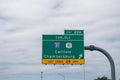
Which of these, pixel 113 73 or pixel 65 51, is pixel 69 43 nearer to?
pixel 65 51

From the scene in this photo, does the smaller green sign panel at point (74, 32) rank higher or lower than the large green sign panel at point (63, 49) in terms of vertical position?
higher

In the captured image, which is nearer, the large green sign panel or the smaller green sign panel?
the large green sign panel

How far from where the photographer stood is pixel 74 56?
25016 millimetres

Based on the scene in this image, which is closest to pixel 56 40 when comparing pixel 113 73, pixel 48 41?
pixel 48 41

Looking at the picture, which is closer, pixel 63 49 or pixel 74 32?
pixel 63 49

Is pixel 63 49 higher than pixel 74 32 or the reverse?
the reverse

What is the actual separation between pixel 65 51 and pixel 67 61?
686mm

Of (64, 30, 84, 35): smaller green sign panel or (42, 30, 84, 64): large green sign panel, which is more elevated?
(64, 30, 84, 35): smaller green sign panel

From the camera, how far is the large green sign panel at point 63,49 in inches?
980

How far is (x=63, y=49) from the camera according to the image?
24.9 meters

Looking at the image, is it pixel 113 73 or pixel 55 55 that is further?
pixel 55 55

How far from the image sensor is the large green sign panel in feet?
81.7

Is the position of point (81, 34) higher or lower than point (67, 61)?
higher

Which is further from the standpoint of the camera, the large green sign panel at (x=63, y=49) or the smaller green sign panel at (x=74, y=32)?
the smaller green sign panel at (x=74, y=32)
